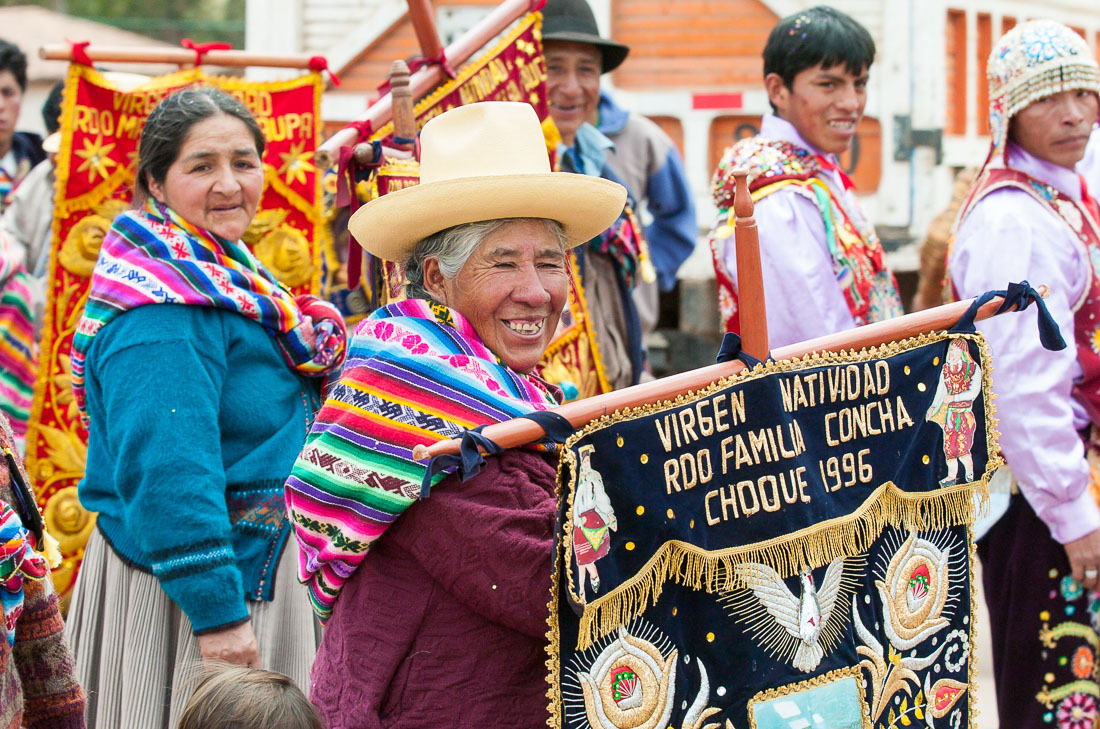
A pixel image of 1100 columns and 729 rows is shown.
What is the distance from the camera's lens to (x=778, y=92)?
3844mm

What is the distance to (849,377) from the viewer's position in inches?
89.4

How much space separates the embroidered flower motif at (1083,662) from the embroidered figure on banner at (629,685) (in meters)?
1.81

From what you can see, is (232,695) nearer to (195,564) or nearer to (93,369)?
(195,564)

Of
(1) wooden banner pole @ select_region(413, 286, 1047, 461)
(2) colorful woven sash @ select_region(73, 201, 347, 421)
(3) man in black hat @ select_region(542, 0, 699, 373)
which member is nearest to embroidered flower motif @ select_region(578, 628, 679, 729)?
(1) wooden banner pole @ select_region(413, 286, 1047, 461)

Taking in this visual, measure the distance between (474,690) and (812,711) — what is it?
0.63 metres

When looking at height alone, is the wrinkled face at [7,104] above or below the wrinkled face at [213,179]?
above

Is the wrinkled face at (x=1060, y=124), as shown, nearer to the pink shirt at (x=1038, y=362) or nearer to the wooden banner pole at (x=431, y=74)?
the pink shirt at (x=1038, y=362)

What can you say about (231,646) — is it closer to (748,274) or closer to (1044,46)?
(748,274)

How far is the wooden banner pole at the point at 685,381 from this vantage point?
1917 mm

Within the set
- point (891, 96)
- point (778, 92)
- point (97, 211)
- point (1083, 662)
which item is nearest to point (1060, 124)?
point (778, 92)

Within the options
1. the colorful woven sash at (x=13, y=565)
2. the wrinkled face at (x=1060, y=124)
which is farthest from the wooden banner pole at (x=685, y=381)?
the wrinkled face at (x=1060, y=124)

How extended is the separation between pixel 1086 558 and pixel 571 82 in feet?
8.19

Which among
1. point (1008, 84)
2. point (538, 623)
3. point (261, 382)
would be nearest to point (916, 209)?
point (1008, 84)

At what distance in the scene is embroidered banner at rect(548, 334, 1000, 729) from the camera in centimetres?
206
